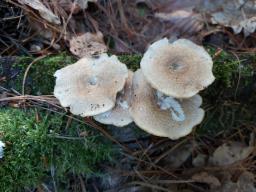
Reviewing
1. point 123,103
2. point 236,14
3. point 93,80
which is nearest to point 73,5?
point 93,80

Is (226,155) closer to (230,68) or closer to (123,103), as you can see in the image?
(230,68)

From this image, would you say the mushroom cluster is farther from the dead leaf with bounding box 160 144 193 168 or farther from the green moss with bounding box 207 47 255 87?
the dead leaf with bounding box 160 144 193 168

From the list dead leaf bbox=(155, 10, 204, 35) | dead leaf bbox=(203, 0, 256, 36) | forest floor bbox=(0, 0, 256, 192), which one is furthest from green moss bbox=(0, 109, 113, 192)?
dead leaf bbox=(203, 0, 256, 36)

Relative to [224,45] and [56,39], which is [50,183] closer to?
[56,39]

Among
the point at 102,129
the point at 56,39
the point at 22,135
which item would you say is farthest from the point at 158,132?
the point at 56,39

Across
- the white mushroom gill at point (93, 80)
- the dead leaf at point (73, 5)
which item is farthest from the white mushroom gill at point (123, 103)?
the dead leaf at point (73, 5)
